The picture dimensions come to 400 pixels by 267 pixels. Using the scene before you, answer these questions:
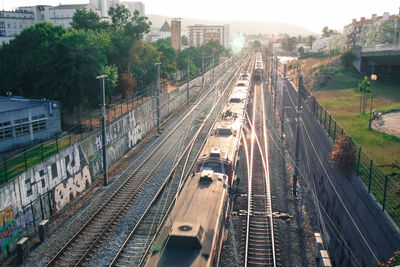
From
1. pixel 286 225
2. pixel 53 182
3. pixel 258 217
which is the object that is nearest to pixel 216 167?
pixel 258 217

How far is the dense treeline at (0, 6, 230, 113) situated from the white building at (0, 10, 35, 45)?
5563cm

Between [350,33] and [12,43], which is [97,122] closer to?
[12,43]

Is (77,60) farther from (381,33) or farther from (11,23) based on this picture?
(11,23)

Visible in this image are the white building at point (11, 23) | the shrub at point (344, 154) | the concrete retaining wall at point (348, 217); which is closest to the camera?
the concrete retaining wall at point (348, 217)

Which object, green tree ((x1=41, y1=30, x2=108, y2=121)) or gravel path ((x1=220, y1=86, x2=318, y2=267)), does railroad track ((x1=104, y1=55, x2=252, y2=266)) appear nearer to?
gravel path ((x1=220, y1=86, x2=318, y2=267))

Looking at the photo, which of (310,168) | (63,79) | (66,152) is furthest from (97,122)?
(310,168)

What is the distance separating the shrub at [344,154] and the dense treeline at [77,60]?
25391mm

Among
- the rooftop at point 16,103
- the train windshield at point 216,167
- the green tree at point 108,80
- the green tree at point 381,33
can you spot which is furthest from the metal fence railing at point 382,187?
the green tree at point 381,33

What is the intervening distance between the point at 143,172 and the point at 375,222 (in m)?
18.9

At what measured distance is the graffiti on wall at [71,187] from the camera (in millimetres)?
23438

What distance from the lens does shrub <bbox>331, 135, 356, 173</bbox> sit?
20.7m

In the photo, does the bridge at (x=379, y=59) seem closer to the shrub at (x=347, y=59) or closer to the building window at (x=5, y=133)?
the shrub at (x=347, y=59)

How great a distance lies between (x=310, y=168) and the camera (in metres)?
30.9

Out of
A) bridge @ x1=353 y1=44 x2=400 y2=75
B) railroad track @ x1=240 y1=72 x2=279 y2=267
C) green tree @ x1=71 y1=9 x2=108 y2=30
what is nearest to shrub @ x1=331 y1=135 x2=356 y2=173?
railroad track @ x1=240 y1=72 x2=279 y2=267
